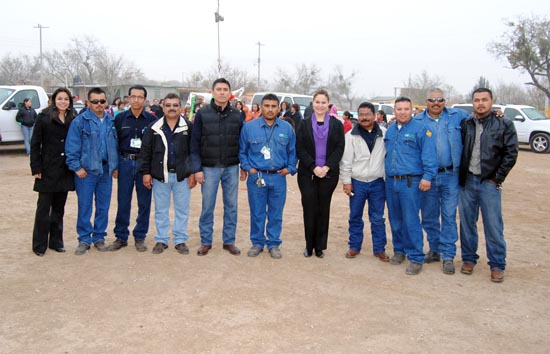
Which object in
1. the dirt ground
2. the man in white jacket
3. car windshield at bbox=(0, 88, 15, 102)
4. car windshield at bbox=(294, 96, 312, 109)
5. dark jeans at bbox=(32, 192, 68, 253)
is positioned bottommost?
the dirt ground

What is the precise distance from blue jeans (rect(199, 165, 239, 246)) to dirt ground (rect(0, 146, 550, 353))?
0.77 ft

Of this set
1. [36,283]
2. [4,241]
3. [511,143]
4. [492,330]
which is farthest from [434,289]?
[4,241]

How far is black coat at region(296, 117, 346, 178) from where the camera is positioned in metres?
5.59

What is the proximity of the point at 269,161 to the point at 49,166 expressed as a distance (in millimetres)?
2521

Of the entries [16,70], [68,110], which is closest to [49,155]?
[68,110]

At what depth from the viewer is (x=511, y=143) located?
4875 mm

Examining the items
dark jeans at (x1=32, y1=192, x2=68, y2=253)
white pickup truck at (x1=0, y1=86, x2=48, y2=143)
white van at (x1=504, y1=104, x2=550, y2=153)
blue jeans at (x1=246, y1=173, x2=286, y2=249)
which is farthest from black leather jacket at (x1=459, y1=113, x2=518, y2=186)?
white van at (x1=504, y1=104, x2=550, y2=153)

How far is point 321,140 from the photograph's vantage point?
5.59m

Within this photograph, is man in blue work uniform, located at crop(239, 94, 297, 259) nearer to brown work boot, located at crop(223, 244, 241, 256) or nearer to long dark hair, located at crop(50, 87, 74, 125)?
brown work boot, located at crop(223, 244, 241, 256)

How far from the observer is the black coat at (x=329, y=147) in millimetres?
5590

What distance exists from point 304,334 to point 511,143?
286 cm

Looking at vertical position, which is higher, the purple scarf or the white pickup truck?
the white pickup truck

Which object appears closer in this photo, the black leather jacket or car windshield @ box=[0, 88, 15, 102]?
the black leather jacket

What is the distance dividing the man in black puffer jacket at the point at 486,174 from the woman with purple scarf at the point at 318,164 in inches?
54.7
